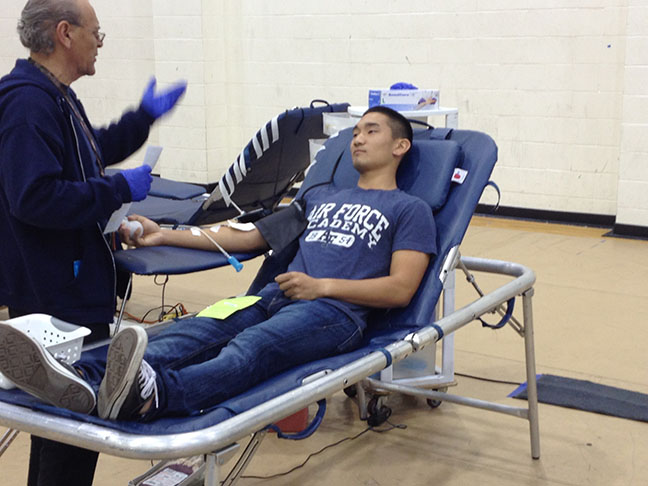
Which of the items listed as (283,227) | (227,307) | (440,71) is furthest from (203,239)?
(440,71)

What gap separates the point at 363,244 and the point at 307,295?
231 mm

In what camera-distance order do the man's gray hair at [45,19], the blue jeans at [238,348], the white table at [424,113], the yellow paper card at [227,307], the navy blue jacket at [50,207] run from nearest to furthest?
the blue jeans at [238,348] < the navy blue jacket at [50,207] < the man's gray hair at [45,19] < the yellow paper card at [227,307] < the white table at [424,113]

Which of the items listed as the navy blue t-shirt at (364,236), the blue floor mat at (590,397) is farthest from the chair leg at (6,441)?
the blue floor mat at (590,397)

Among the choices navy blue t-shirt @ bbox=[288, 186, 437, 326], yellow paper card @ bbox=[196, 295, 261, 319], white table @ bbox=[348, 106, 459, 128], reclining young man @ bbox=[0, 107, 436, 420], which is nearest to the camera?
reclining young man @ bbox=[0, 107, 436, 420]

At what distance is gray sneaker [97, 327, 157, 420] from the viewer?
1.48 metres

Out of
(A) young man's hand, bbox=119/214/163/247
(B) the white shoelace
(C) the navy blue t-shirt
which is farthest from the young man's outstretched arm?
(B) the white shoelace

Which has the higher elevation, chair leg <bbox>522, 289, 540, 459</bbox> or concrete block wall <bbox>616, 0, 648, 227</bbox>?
concrete block wall <bbox>616, 0, 648, 227</bbox>

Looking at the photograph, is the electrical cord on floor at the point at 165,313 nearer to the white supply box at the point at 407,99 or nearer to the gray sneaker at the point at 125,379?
the white supply box at the point at 407,99

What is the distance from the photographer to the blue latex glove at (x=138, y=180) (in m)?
2.03

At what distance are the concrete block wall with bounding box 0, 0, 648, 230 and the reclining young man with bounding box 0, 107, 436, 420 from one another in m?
3.21

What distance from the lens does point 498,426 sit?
2686 millimetres

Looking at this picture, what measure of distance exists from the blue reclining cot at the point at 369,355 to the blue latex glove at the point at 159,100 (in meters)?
0.43

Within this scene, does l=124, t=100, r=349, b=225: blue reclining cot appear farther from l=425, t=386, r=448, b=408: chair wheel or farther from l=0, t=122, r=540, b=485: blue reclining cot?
l=425, t=386, r=448, b=408: chair wheel

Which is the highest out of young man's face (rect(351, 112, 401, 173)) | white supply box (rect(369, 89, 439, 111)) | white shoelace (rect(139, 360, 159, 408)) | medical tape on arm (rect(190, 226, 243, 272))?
white supply box (rect(369, 89, 439, 111))
